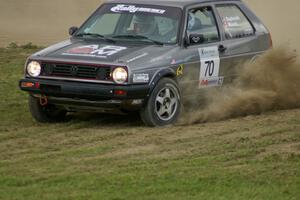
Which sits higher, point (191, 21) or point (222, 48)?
point (191, 21)

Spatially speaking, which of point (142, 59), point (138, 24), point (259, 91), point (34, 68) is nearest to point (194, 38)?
point (138, 24)

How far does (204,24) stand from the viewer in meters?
12.0

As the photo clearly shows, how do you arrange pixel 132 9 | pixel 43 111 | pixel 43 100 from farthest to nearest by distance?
1. pixel 132 9
2. pixel 43 111
3. pixel 43 100

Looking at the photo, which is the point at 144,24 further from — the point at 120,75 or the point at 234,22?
the point at 234,22

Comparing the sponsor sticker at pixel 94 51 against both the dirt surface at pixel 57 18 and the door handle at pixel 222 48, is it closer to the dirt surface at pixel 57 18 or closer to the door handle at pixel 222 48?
the door handle at pixel 222 48

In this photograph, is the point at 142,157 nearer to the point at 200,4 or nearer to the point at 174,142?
the point at 174,142

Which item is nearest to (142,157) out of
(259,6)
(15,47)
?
(15,47)

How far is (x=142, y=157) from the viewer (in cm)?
911

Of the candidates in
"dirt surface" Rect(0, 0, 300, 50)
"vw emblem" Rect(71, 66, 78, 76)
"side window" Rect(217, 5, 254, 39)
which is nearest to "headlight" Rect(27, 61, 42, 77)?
"vw emblem" Rect(71, 66, 78, 76)

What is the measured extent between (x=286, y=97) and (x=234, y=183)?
15.8 feet

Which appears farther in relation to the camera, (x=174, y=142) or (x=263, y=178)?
(x=174, y=142)

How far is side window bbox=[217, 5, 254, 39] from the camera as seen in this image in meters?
12.3

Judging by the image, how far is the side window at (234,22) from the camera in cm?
1227

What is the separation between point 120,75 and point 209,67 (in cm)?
149
